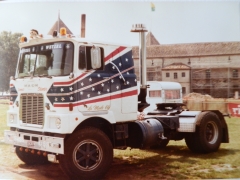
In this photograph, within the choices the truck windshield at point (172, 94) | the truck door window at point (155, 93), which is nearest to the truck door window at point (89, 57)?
the truck door window at point (155, 93)

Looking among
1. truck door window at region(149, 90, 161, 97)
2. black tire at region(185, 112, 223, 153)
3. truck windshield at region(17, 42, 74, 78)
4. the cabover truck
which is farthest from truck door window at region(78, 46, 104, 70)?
truck door window at region(149, 90, 161, 97)

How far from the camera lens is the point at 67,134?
4.46 m

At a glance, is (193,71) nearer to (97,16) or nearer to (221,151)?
(221,151)

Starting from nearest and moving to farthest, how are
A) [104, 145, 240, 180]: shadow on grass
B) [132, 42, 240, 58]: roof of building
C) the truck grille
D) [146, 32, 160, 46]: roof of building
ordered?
1. the truck grille
2. [104, 145, 240, 180]: shadow on grass
3. [146, 32, 160, 46]: roof of building
4. [132, 42, 240, 58]: roof of building

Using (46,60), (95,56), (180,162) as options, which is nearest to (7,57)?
(46,60)

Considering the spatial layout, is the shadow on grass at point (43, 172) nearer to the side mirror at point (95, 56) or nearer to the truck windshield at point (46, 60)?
the truck windshield at point (46, 60)

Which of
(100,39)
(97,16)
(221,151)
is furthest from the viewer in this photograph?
(221,151)

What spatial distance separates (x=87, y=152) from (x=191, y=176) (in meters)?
1.79

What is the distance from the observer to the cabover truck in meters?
4.37

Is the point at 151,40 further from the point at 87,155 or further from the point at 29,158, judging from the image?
the point at 29,158

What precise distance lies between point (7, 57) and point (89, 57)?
70.7 inches

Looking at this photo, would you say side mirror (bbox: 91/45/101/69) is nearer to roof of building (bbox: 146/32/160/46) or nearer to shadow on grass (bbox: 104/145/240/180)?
roof of building (bbox: 146/32/160/46)

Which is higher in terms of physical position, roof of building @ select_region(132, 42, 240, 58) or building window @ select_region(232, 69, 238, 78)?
roof of building @ select_region(132, 42, 240, 58)

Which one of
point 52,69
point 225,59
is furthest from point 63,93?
point 225,59
